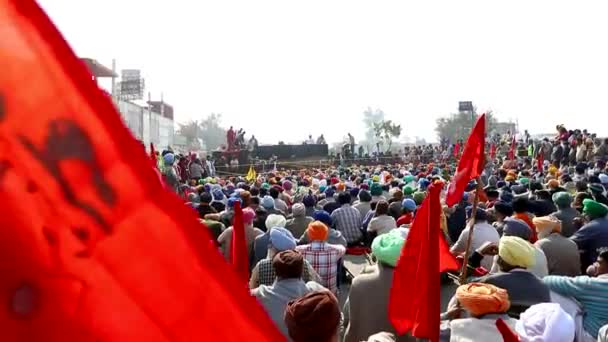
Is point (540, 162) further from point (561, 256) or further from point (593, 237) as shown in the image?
point (561, 256)

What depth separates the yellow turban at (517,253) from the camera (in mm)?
3844

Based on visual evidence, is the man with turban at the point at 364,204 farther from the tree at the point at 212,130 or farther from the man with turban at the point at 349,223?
the tree at the point at 212,130

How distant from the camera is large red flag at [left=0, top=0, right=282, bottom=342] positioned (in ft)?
3.41

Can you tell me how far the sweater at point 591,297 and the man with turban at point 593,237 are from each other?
2.12 metres

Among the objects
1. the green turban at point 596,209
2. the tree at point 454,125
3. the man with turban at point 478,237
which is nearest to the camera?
the green turban at point 596,209

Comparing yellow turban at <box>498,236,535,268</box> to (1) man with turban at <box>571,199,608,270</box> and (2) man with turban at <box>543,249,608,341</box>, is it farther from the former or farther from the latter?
(1) man with turban at <box>571,199,608,270</box>

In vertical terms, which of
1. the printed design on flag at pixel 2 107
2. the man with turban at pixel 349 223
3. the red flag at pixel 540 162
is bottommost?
the man with turban at pixel 349 223

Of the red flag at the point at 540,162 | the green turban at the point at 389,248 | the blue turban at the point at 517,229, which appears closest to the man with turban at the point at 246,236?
the green turban at the point at 389,248

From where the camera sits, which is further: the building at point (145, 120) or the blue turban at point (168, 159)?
the building at point (145, 120)

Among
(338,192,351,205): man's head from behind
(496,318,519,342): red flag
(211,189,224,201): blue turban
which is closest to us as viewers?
(496,318,519,342): red flag

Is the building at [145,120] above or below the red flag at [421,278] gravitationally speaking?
above

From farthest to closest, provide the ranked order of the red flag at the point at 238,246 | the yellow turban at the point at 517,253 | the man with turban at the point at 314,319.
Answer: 1. the red flag at the point at 238,246
2. the yellow turban at the point at 517,253
3. the man with turban at the point at 314,319

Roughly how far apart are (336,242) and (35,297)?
19.3 feet

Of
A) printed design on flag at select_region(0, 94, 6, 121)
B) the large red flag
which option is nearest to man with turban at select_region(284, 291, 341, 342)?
the large red flag
